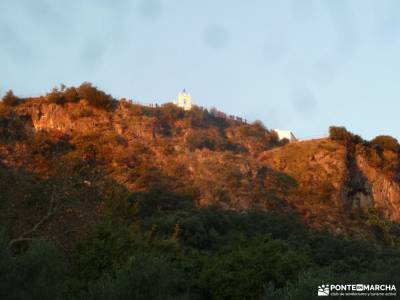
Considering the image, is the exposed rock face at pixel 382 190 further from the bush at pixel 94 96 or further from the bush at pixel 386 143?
the bush at pixel 94 96

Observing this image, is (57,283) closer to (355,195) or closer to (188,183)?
(188,183)

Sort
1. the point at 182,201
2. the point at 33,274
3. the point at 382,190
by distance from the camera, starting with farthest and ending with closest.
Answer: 1. the point at 382,190
2. the point at 182,201
3. the point at 33,274

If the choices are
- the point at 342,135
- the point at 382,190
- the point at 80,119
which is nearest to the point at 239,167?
the point at 342,135

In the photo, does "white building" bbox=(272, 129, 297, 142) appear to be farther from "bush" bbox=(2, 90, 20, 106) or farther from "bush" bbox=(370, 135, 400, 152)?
"bush" bbox=(2, 90, 20, 106)

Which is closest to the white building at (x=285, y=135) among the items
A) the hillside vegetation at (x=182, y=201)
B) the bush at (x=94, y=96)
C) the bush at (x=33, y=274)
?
the hillside vegetation at (x=182, y=201)

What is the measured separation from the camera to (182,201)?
4106 centimetres

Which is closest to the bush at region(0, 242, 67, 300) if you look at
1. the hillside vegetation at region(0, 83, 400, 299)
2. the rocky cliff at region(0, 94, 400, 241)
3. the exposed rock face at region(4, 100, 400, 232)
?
the hillside vegetation at region(0, 83, 400, 299)

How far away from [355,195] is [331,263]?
16.3 m

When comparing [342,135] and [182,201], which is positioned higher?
[342,135]

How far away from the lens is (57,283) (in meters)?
15.9

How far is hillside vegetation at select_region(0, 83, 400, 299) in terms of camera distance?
2175cm

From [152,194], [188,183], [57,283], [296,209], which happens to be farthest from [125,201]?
[57,283]

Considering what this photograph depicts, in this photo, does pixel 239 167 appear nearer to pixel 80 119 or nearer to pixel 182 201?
pixel 182 201

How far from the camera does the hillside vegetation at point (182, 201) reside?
71.4 ft
